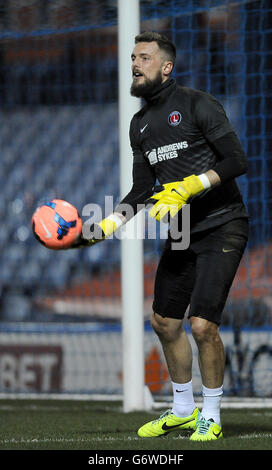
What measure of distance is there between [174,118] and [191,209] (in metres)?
0.49

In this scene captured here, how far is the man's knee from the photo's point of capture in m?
4.97

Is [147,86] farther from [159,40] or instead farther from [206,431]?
[206,431]

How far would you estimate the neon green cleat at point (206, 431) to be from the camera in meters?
4.57

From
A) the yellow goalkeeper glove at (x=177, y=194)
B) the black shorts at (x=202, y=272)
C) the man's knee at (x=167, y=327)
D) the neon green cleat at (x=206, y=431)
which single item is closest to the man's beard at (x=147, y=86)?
the yellow goalkeeper glove at (x=177, y=194)

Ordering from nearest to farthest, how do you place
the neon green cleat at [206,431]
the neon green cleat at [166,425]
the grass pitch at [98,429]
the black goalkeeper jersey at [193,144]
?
the grass pitch at [98,429], the neon green cleat at [206,431], the black goalkeeper jersey at [193,144], the neon green cleat at [166,425]

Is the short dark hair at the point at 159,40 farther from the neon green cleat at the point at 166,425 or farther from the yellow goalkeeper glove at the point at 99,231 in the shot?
the neon green cleat at the point at 166,425

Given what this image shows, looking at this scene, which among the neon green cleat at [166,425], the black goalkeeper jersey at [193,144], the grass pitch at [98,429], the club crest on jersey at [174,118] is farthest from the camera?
the neon green cleat at [166,425]

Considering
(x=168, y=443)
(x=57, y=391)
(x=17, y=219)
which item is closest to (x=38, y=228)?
(x=168, y=443)

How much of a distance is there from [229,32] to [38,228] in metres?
4.39

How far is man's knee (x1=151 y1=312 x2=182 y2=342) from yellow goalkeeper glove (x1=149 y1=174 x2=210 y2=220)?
0.70 meters

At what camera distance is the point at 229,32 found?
8.44 metres

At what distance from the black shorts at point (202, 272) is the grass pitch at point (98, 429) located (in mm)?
657

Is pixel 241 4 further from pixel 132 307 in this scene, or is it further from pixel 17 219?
pixel 17 219

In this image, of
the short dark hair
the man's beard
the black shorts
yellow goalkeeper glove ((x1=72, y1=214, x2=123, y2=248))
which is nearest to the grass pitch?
the black shorts
